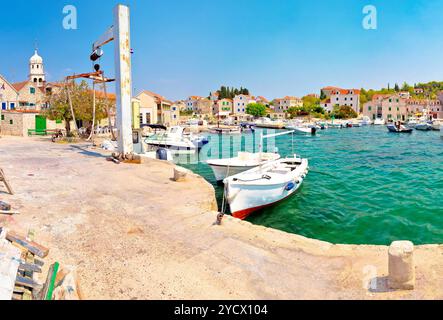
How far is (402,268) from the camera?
5238 millimetres

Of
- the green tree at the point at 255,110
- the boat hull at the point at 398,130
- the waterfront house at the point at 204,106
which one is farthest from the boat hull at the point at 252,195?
the waterfront house at the point at 204,106

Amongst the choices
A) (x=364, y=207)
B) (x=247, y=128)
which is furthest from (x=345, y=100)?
(x=364, y=207)

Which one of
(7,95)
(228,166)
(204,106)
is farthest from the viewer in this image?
(204,106)

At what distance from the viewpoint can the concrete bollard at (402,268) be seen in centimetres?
522

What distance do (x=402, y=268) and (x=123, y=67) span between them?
49.4 ft

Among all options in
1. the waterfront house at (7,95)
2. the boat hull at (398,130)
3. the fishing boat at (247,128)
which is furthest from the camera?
the fishing boat at (247,128)

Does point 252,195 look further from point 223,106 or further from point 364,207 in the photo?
point 223,106

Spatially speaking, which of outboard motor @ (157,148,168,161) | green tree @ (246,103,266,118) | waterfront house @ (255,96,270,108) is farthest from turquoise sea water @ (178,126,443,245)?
waterfront house @ (255,96,270,108)

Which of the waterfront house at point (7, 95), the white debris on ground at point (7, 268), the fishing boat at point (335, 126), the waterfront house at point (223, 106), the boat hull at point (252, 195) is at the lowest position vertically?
the boat hull at point (252, 195)

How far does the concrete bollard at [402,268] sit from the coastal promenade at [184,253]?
0.14m

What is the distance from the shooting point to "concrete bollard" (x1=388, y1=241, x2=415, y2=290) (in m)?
5.22

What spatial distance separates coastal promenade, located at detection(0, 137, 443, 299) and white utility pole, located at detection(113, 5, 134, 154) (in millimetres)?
6503

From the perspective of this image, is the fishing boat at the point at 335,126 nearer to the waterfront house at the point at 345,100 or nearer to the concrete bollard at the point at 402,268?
the waterfront house at the point at 345,100
